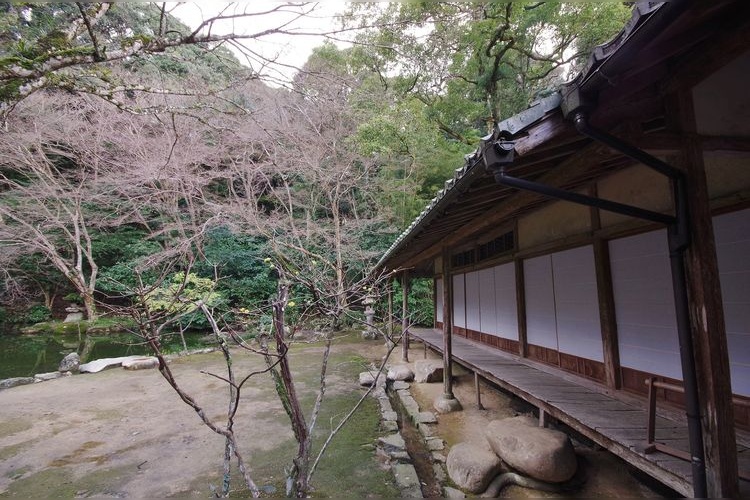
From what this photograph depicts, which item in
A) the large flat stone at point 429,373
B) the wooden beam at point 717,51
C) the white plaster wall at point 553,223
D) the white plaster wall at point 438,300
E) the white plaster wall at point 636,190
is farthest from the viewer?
the white plaster wall at point 438,300

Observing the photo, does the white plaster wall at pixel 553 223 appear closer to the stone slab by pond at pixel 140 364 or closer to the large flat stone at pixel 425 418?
the large flat stone at pixel 425 418

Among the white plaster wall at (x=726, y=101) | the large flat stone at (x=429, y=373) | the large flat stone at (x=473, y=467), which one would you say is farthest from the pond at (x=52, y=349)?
the white plaster wall at (x=726, y=101)

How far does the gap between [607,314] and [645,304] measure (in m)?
0.46

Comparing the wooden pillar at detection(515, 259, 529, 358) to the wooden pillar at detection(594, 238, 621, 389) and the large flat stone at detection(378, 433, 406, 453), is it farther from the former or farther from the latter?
the large flat stone at detection(378, 433, 406, 453)

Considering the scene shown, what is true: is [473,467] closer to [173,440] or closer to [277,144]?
[173,440]

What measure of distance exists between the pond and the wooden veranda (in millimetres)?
10779

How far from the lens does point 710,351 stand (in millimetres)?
1780

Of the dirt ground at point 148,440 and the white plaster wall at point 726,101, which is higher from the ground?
the white plaster wall at point 726,101

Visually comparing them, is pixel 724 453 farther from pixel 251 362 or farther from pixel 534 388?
pixel 251 362

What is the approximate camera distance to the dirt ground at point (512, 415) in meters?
3.27

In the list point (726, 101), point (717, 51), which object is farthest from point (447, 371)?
point (717, 51)

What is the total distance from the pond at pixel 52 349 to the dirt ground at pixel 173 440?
330cm

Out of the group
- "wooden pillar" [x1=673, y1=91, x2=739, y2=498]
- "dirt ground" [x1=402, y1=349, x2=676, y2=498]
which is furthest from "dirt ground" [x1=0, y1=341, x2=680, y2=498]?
"wooden pillar" [x1=673, y1=91, x2=739, y2=498]

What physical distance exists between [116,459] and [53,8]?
13.2 metres
